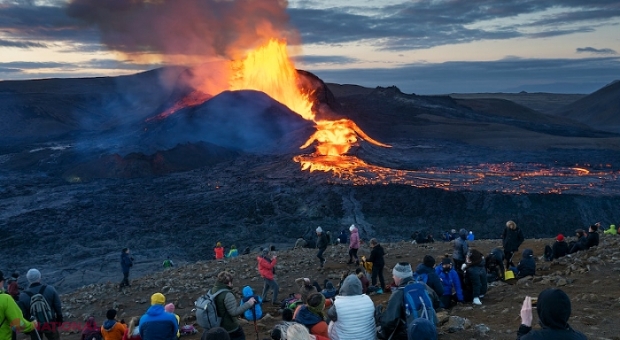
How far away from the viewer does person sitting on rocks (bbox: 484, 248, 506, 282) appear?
13117mm

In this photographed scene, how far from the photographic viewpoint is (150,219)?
32875 mm

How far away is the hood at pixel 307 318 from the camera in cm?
669

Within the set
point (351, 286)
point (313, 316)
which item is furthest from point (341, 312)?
point (313, 316)

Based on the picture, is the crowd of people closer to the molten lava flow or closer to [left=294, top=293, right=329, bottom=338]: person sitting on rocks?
[left=294, top=293, right=329, bottom=338]: person sitting on rocks

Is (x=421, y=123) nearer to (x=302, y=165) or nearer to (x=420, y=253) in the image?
(x=302, y=165)

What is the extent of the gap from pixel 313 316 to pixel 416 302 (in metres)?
1.23

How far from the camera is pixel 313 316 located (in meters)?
6.72

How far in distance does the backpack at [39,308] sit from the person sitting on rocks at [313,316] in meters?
4.16

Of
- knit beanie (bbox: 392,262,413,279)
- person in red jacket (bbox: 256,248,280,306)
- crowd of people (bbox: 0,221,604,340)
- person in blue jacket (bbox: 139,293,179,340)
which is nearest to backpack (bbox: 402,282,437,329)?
crowd of people (bbox: 0,221,604,340)

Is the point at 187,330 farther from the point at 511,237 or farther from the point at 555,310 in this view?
the point at 555,310

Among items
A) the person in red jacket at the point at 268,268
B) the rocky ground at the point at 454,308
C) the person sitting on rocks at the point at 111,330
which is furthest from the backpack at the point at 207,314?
the person in red jacket at the point at 268,268

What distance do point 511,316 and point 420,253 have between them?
33.0 feet

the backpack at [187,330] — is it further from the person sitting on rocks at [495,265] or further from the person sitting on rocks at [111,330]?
the person sitting on rocks at [495,265]

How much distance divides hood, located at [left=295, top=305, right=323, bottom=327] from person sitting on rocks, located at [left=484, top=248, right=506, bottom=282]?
742cm
